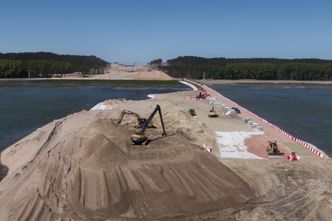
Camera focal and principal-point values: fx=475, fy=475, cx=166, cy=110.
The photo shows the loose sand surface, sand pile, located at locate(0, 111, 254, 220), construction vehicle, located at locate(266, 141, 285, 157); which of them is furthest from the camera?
construction vehicle, located at locate(266, 141, 285, 157)

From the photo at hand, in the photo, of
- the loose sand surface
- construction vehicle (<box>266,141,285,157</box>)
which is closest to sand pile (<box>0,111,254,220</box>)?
the loose sand surface

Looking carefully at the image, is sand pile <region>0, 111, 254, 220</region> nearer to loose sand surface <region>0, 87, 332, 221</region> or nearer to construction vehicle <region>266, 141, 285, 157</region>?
loose sand surface <region>0, 87, 332, 221</region>

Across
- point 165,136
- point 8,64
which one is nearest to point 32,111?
point 165,136

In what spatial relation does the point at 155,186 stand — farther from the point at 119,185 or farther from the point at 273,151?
the point at 273,151

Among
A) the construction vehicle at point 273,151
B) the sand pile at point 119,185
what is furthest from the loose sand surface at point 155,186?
the construction vehicle at point 273,151

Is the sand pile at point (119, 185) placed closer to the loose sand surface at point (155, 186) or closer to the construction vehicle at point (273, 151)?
the loose sand surface at point (155, 186)

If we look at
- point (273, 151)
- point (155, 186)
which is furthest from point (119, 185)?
point (273, 151)

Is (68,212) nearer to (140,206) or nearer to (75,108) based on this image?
(140,206)
